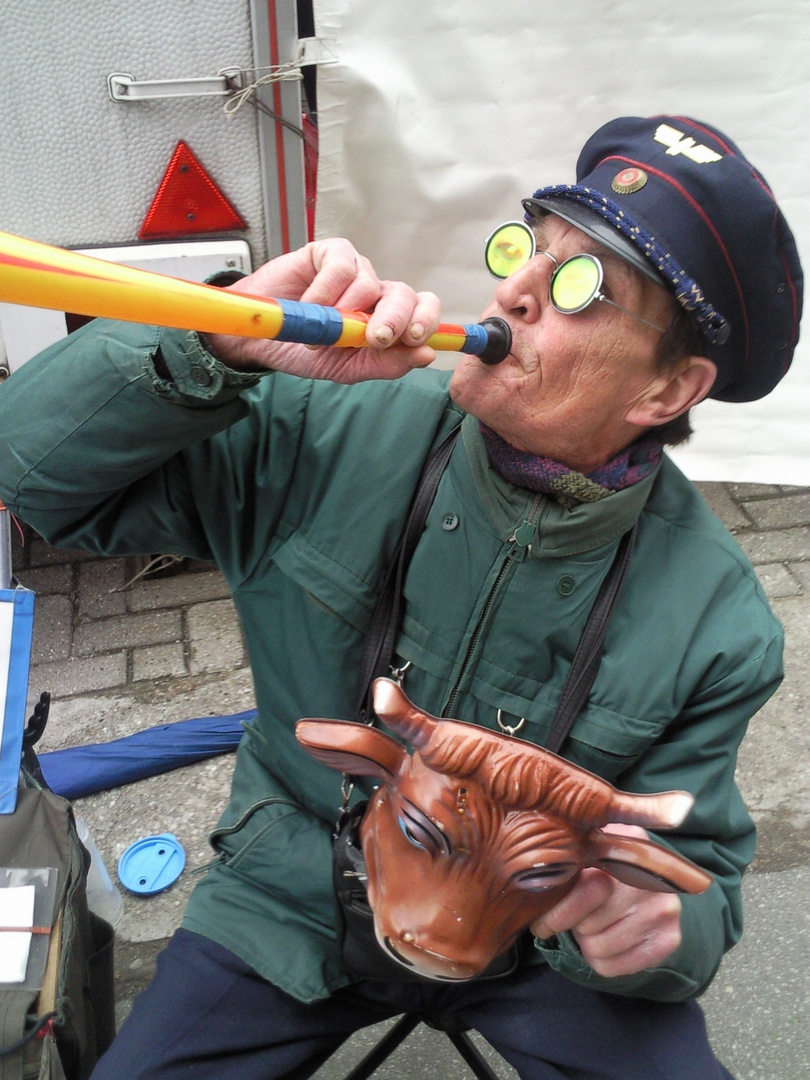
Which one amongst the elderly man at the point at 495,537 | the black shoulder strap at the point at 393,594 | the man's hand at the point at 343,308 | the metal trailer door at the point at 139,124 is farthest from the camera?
the metal trailer door at the point at 139,124

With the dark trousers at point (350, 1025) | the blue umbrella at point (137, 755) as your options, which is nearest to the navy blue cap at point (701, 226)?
the dark trousers at point (350, 1025)

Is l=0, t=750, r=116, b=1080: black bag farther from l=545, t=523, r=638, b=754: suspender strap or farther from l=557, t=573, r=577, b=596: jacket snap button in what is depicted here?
l=557, t=573, r=577, b=596: jacket snap button

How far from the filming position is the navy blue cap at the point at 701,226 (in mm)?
1282

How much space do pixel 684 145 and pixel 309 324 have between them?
677mm

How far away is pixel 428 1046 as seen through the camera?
6.98 ft

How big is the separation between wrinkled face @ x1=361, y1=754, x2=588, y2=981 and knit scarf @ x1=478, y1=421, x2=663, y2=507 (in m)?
0.52

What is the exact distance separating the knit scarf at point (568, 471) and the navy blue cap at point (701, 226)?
19 centimetres

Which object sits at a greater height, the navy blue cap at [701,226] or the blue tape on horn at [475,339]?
the navy blue cap at [701,226]

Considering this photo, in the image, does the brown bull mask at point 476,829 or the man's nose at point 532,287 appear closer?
the brown bull mask at point 476,829

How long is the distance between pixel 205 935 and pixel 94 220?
6.17 ft

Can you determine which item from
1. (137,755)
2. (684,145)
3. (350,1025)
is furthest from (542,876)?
(137,755)

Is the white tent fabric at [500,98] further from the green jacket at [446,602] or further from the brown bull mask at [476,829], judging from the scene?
the brown bull mask at [476,829]

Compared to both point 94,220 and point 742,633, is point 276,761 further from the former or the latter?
point 94,220

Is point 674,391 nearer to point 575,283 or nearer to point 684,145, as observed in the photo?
point 575,283
